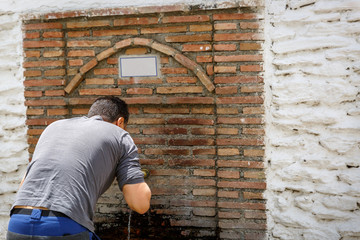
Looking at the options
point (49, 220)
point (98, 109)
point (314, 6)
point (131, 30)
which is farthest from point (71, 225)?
point (314, 6)

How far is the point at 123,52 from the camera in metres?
3.21

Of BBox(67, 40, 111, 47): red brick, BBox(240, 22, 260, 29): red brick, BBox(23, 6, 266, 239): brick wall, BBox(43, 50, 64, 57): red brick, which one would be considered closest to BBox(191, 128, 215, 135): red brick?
BBox(23, 6, 266, 239): brick wall

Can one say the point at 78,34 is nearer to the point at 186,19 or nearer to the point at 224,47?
the point at 186,19

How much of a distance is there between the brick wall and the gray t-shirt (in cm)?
104

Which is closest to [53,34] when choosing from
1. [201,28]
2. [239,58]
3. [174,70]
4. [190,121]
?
[174,70]

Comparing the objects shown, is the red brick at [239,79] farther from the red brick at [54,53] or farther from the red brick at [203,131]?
the red brick at [54,53]

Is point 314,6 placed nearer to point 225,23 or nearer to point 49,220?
point 225,23

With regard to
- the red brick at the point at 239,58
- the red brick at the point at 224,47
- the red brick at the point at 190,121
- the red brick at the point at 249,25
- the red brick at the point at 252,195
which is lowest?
the red brick at the point at 252,195

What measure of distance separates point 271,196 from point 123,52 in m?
1.97

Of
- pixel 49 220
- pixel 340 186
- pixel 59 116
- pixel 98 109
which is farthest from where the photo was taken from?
pixel 59 116

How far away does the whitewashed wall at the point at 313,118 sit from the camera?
278 cm

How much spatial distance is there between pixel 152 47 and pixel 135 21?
0.30 metres

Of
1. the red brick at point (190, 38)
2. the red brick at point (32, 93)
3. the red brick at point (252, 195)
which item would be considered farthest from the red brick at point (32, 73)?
the red brick at point (252, 195)

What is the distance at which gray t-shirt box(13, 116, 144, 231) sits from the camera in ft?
6.23
